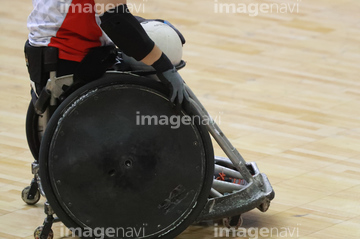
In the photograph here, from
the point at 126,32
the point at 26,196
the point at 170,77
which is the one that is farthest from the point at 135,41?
the point at 26,196

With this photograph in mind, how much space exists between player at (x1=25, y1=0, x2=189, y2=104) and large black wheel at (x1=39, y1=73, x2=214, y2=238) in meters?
0.07

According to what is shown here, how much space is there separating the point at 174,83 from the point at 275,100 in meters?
2.21

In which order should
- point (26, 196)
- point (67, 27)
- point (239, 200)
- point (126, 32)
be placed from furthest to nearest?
1. point (26, 196)
2. point (239, 200)
3. point (67, 27)
4. point (126, 32)

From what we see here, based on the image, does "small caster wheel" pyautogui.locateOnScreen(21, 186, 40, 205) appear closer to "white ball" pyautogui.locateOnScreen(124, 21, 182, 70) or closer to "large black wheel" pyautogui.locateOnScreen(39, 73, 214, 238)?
"large black wheel" pyautogui.locateOnScreen(39, 73, 214, 238)

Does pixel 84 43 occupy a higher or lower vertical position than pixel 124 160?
higher

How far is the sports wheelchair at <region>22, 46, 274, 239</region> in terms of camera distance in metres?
3.26

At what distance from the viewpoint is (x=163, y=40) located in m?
3.44

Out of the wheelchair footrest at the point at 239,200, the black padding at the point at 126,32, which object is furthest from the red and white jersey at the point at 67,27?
the wheelchair footrest at the point at 239,200

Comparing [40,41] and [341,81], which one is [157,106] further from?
[341,81]

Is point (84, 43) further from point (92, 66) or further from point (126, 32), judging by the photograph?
point (126, 32)

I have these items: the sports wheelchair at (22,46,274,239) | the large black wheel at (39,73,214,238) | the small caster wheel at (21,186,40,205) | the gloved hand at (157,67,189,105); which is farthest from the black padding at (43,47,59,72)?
the small caster wheel at (21,186,40,205)

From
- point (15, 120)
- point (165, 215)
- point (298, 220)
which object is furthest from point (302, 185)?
point (15, 120)

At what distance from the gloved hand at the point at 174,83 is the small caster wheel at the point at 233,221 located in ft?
2.10

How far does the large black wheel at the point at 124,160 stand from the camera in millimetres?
3258
